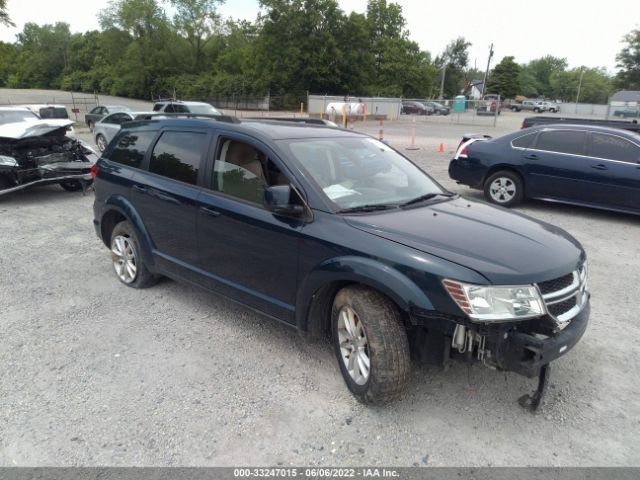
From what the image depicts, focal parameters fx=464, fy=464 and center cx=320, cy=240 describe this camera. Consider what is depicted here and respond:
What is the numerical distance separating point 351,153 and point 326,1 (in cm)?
5644

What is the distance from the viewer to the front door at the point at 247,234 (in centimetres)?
329

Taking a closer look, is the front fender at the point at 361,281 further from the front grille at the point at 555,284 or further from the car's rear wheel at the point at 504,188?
the car's rear wheel at the point at 504,188

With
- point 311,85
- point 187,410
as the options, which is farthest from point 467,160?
point 311,85

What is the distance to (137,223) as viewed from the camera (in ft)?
14.8

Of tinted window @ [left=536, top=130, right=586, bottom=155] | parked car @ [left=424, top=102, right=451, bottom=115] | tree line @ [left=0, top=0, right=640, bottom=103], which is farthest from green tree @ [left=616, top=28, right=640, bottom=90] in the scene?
tinted window @ [left=536, top=130, right=586, bottom=155]

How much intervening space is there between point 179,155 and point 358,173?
65.1 inches

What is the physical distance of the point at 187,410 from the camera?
2979mm

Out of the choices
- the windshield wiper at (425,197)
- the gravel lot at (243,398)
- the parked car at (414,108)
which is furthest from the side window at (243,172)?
the parked car at (414,108)

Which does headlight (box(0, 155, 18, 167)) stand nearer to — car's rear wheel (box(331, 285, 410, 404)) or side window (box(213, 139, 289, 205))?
side window (box(213, 139, 289, 205))

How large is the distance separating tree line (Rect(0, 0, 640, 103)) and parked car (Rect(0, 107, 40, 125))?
117 ft

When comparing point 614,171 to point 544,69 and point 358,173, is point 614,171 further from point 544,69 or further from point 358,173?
point 544,69

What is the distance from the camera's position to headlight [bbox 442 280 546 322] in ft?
8.20

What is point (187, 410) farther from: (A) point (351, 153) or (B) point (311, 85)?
(B) point (311, 85)

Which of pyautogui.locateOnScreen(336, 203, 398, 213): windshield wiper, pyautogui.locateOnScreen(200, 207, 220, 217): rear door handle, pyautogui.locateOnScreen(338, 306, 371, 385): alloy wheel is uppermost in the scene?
pyautogui.locateOnScreen(336, 203, 398, 213): windshield wiper
